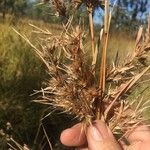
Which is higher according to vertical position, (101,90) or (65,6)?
(65,6)

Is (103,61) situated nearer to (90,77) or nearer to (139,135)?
(90,77)

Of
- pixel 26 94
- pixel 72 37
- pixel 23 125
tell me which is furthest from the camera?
pixel 26 94

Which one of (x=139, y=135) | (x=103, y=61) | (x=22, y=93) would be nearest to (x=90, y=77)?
(x=103, y=61)

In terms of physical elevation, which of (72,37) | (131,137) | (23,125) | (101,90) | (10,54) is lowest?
(23,125)

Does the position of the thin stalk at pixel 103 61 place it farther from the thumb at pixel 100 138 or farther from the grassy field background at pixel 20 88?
the grassy field background at pixel 20 88

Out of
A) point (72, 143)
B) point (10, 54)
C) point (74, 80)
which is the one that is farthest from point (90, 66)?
point (10, 54)

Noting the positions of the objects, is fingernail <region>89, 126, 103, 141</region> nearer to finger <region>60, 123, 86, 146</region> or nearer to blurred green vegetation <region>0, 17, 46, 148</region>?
finger <region>60, 123, 86, 146</region>

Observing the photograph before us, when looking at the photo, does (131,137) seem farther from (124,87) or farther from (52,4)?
(52,4)
